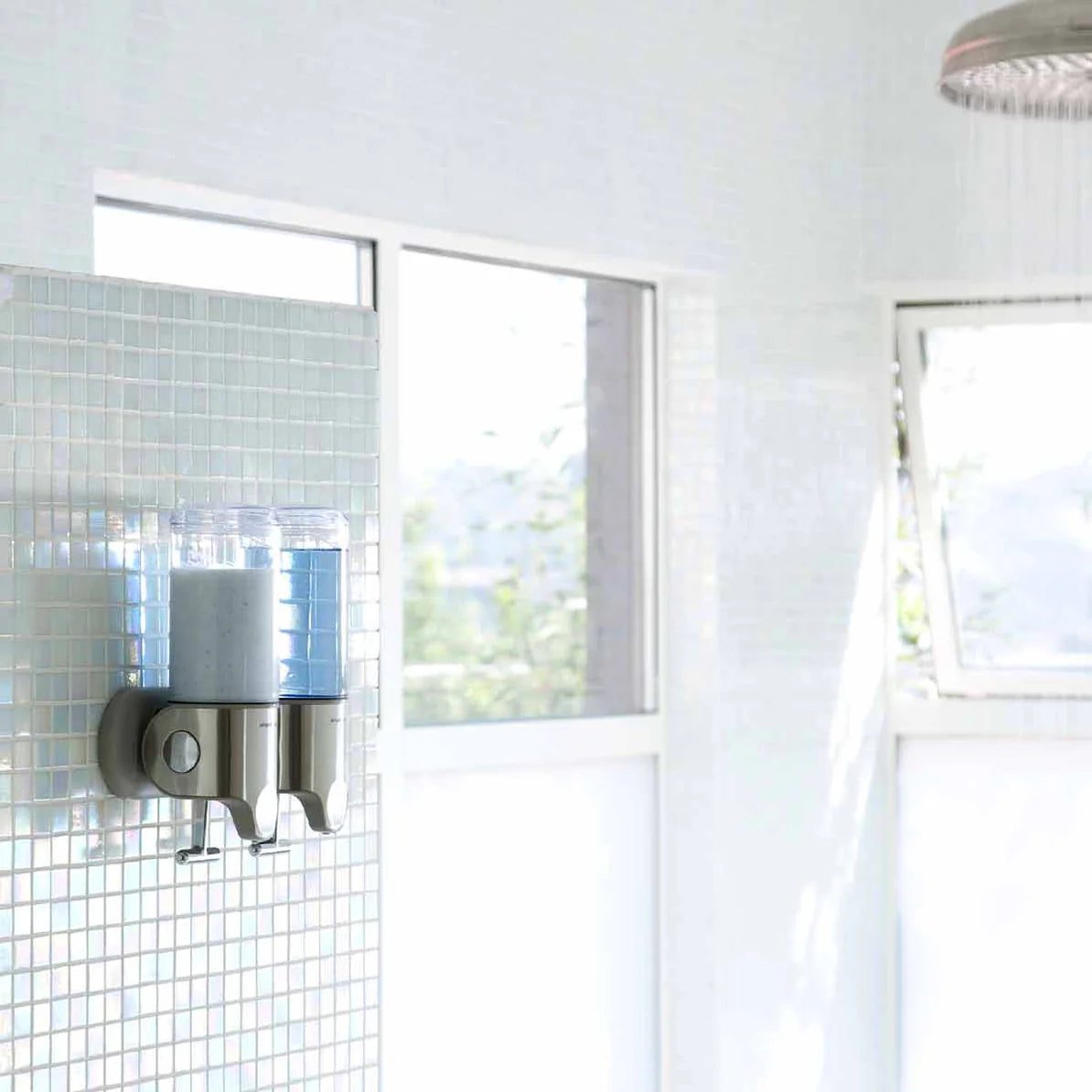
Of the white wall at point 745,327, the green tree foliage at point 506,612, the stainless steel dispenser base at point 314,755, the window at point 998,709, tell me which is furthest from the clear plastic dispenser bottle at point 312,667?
the window at point 998,709

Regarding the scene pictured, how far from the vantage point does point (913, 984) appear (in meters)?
3.78

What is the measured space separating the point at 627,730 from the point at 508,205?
116cm

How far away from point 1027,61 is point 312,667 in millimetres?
1233

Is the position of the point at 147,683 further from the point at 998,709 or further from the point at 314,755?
the point at 998,709

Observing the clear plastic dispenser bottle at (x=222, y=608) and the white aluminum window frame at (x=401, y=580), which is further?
the white aluminum window frame at (x=401, y=580)

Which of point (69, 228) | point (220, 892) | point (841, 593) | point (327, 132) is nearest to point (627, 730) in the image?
point (841, 593)

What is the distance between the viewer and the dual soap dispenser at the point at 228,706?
142 centimetres

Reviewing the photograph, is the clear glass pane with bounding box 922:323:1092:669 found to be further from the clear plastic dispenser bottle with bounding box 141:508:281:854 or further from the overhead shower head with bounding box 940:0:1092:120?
the clear plastic dispenser bottle with bounding box 141:508:281:854

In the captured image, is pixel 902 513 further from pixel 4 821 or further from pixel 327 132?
pixel 4 821

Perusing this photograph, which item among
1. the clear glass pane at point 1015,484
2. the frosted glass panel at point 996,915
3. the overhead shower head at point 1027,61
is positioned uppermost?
the overhead shower head at point 1027,61

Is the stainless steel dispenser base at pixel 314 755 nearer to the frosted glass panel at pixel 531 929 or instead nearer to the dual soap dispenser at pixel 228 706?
the dual soap dispenser at pixel 228 706

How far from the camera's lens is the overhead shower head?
6.49ft

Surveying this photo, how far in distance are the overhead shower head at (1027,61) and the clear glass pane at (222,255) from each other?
1.17 m

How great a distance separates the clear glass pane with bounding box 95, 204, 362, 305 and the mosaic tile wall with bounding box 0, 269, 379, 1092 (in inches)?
39.2
